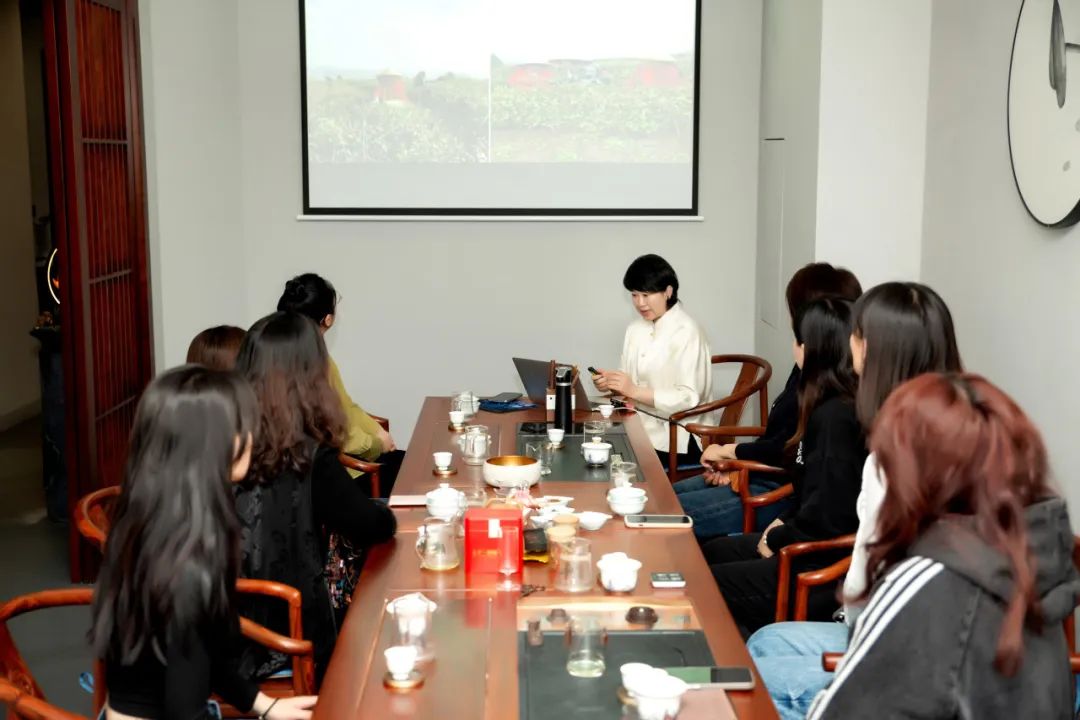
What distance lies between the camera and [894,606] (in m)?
1.78

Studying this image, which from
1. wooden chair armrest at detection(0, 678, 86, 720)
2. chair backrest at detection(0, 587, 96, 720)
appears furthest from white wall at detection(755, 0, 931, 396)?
wooden chair armrest at detection(0, 678, 86, 720)

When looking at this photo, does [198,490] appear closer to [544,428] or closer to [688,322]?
[544,428]

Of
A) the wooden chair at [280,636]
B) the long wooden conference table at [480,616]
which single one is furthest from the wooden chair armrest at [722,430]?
the wooden chair at [280,636]

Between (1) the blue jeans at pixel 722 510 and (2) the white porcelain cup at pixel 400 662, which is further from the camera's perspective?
(1) the blue jeans at pixel 722 510

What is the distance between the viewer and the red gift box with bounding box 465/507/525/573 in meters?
2.63

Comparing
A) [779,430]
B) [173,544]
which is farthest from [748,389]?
[173,544]

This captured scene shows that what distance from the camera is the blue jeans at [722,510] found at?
398 centimetres

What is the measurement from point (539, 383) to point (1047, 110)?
201 cm

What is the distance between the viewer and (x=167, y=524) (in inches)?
77.7

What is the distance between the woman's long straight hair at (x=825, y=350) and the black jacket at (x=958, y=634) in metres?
1.51

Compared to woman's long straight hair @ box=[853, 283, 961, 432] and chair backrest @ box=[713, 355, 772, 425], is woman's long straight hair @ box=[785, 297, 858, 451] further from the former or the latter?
chair backrest @ box=[713, 355, 772, 425]

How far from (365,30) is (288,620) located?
3934mm

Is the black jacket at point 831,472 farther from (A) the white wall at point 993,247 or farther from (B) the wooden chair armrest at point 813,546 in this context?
(A) the white wall at point 993,247

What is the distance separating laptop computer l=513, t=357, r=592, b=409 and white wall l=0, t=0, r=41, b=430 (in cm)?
443
